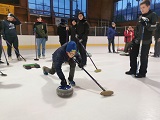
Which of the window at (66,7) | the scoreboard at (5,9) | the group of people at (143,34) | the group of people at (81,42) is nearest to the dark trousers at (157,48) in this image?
the group of people at (81,42)

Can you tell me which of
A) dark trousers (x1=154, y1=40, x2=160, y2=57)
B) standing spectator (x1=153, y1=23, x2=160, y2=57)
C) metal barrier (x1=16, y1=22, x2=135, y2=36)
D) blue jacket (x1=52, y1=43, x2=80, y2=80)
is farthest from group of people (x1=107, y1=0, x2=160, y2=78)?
metal barrier (x1=16, y1=22, x2=135, y2=36)

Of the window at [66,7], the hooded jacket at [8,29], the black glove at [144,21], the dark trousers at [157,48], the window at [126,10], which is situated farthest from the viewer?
the window at [126,10]

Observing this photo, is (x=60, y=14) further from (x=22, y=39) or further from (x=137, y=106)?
(x=137, y=106)

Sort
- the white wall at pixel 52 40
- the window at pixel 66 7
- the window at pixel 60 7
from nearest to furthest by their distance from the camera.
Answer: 1. the white wall at pixel 52 40
2. the window at pixel 60 7
3. the window at pixel 66 7

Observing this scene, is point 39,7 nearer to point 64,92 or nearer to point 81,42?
point 81,42

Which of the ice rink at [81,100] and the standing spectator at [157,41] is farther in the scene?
→ the standing spectator at [157,41]

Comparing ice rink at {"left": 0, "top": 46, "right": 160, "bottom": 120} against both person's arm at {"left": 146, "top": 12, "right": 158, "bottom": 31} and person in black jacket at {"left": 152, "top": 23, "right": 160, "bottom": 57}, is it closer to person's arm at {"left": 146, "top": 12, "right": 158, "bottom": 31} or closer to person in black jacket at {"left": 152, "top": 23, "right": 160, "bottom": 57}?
person's arm at {"left": 146, "top": 12, "right": 158, "bottom": 31}

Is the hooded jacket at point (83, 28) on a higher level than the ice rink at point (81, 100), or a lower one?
higher

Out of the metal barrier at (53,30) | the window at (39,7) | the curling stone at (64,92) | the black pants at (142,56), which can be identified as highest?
the window at (39,7)

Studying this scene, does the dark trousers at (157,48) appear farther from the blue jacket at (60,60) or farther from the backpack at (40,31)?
the blue jacket at (60,60)

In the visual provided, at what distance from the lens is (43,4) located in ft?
41.9

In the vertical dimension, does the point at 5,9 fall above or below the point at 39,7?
below

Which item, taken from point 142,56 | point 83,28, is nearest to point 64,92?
point 142,56

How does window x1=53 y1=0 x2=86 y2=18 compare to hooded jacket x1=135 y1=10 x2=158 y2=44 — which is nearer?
hooded jacket x1=135 y1=10 x2=158 y2=44
